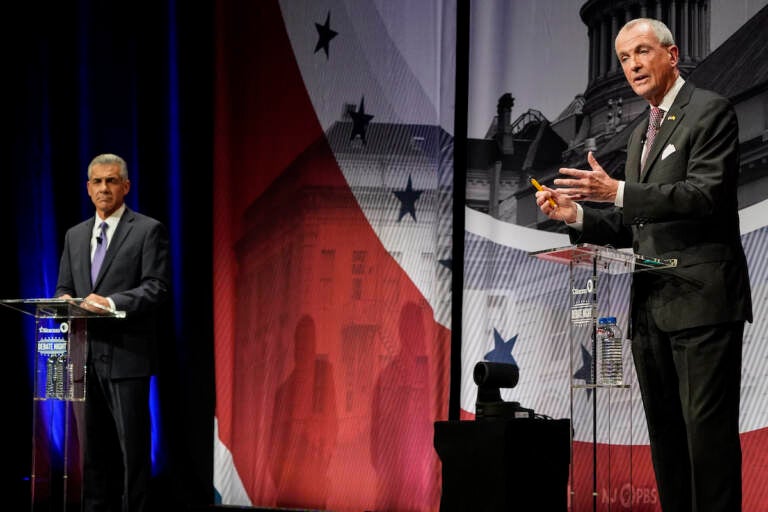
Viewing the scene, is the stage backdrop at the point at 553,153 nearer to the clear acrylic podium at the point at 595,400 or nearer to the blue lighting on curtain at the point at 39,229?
the clear acrylic podium at the point at 595,400

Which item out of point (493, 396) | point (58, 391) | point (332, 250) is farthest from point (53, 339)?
point (332, 250)

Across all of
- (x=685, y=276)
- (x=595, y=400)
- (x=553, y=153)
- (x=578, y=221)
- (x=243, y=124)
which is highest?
(x=243, y=124)

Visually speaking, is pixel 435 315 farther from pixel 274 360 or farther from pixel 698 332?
pixel 698 332

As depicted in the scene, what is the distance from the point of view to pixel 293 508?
513cm

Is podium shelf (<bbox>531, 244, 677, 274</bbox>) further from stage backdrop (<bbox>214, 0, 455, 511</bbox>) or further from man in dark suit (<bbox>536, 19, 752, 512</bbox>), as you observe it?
stage backdrop (<bbox>214, 0, 455, 511</bbox>)

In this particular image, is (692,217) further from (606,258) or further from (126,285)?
(126,285)

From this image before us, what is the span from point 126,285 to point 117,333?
250 millimetres

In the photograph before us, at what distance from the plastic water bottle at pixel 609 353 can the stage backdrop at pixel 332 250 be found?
2212 mm

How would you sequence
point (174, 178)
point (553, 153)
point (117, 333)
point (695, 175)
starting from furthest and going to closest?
point (174, 178), point (553, 153), point (117, 333), point (695, 175)

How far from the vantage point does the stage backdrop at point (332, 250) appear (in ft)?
16.2

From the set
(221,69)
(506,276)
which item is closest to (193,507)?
(506,276)

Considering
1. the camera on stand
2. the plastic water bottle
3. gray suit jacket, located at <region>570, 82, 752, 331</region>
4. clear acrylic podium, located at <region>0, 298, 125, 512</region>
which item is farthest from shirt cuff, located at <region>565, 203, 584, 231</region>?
clear acrylic podium, located at <region>0, 298, 125, 512</region>

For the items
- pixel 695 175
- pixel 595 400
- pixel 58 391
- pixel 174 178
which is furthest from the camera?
pixel 174 178

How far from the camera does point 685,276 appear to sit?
2742 millimetres
